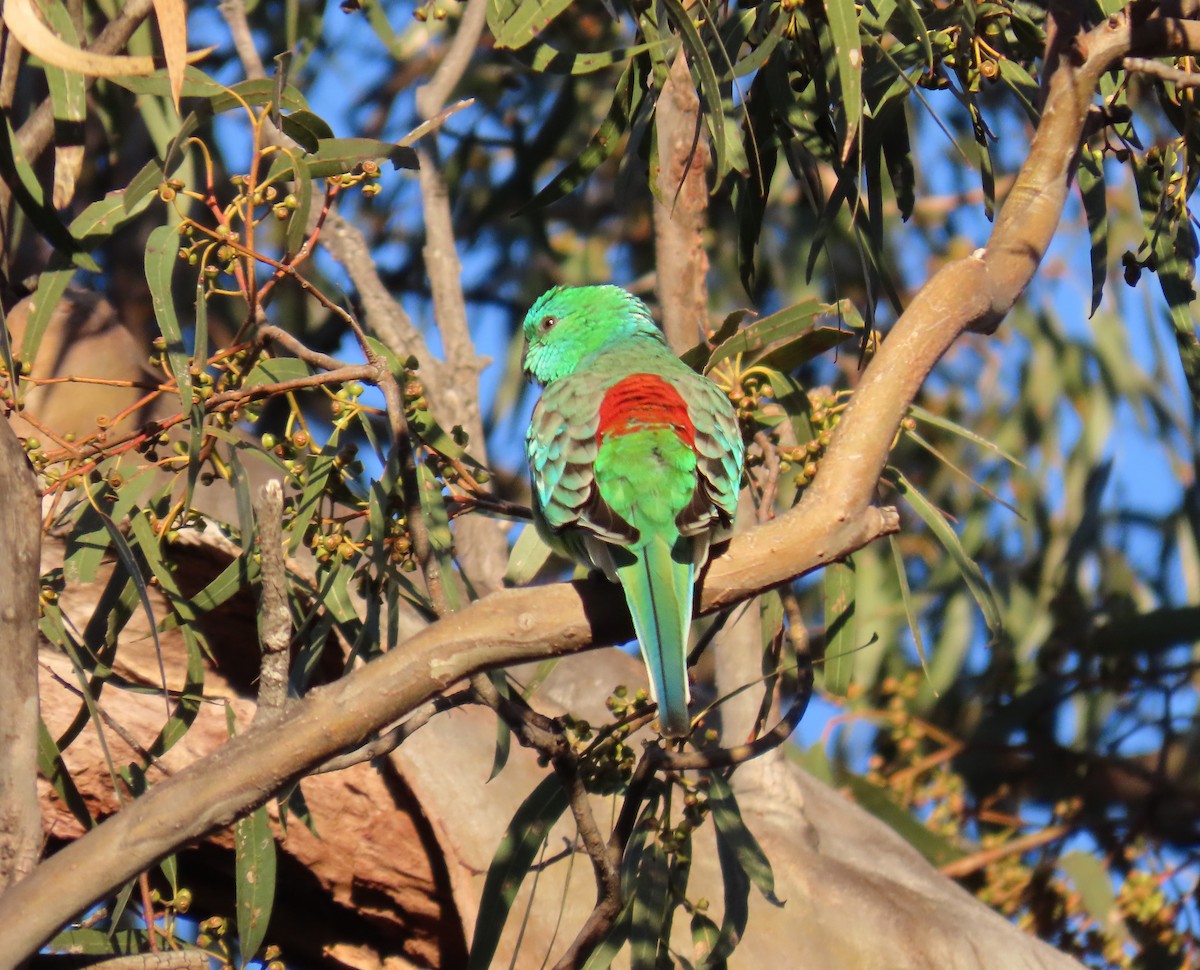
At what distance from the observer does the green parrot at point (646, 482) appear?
1.93 meters

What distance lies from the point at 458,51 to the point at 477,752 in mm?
2121

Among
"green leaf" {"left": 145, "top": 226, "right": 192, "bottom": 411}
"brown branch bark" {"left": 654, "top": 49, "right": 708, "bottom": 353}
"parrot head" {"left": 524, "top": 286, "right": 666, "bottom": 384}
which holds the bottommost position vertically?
"green leaf" {"left": 145, "top": 226, "right": 192, "bottom": 411}

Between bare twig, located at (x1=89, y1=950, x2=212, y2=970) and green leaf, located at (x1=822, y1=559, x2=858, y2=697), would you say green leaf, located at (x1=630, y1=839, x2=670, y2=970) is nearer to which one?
green leaf, located at (x1=822, y1=559, x2=858, y2=697)

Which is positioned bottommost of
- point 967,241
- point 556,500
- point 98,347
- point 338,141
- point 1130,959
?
point 1130,959

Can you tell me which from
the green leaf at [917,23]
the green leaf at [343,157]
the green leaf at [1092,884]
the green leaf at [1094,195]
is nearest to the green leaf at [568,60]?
the green leaf at [343,157]

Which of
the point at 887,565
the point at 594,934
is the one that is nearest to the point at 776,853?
the point at 594,934

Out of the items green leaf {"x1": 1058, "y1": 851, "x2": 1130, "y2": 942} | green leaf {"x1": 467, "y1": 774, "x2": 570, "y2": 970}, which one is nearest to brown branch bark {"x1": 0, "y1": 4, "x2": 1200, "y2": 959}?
green leaf {"x1": 467, "y1": 774, "x2": 570, "y2": 970}

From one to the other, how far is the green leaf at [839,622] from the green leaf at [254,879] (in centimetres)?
102

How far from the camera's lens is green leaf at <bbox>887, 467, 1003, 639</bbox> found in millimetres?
2350

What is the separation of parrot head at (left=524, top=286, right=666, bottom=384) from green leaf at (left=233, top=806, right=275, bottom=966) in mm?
1052

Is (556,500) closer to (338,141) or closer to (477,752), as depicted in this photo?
(338,141)

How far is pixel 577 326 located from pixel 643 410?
75 cm

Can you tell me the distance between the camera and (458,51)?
13.8 feet

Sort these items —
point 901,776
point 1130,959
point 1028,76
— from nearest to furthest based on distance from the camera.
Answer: point 1028,76 < point 1130,959 < point 901,776
